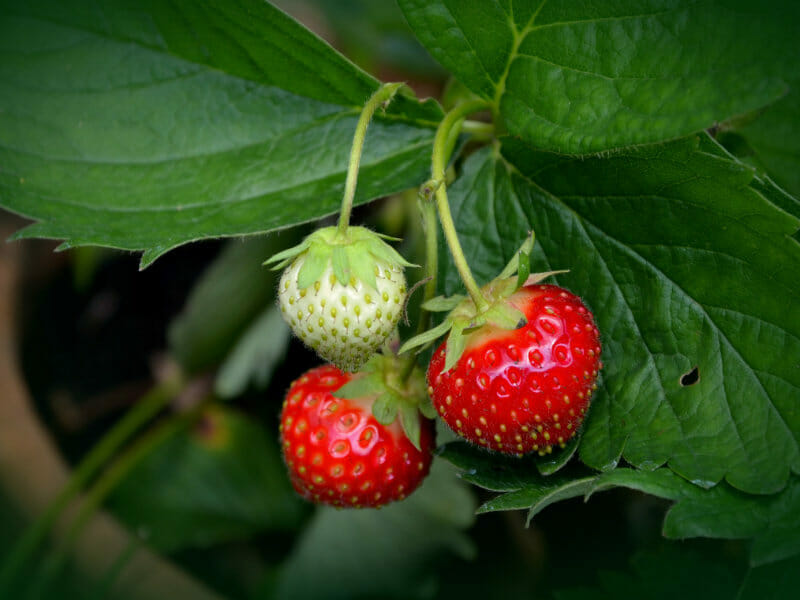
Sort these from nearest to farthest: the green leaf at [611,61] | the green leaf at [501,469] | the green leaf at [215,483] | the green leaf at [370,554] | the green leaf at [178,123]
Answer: the green leaf at [611,61], the green leaf at [501,469], the green leaf at [178,123], the green leaf at [370,554], the green leaf at [215,483]

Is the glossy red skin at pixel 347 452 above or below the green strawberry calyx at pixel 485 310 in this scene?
below

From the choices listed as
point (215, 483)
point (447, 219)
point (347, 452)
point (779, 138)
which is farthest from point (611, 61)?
point (215, 483)

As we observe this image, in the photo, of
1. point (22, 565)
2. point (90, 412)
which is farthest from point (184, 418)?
point (22, 565)

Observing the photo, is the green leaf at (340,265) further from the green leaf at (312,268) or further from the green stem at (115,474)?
the green stem at (115,474)

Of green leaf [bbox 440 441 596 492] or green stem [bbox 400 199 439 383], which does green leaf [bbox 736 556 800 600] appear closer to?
green leaf [bbox 440 441 596 492]

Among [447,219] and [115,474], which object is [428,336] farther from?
[115,474]

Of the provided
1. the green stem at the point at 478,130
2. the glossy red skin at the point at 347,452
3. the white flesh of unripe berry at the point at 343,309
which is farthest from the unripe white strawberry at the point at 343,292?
the green stem at the point at 478,130

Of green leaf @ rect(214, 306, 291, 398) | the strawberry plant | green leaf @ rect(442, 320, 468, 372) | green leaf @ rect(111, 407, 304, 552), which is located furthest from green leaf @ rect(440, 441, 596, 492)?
green leaf @ rect(111, 407, 304, 552)
